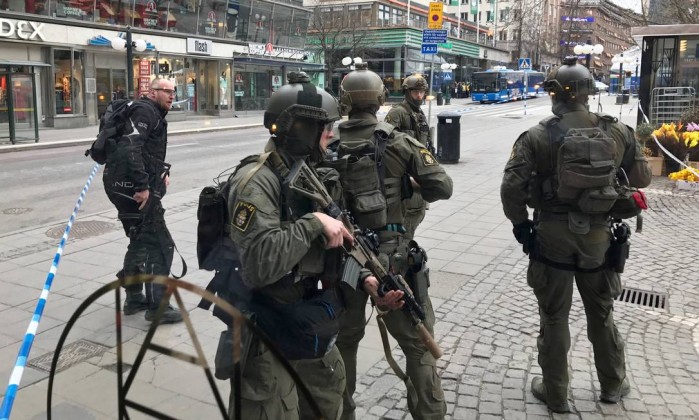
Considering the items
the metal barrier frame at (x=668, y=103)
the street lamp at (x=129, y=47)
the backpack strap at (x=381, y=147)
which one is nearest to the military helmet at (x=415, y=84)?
the backpack strap at (x=381, y=147)

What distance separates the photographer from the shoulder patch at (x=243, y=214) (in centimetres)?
247

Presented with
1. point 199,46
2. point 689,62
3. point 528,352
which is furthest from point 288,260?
point 199,46

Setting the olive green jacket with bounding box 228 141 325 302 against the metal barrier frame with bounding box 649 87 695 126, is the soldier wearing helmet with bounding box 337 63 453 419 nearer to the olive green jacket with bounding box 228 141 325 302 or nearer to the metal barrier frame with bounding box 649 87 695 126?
the olive green jacket with bounding box 228 141 325 302

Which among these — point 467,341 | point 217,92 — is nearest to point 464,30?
point 217,92

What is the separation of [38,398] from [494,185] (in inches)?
381

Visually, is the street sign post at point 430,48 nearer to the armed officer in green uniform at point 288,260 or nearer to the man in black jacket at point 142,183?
the man in black jacket at point 142,183

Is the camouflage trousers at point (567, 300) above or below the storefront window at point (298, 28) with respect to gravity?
below

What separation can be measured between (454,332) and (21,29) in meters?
23.0

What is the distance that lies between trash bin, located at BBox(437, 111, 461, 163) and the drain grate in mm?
8672

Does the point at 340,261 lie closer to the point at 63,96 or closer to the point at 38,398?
the point at 38,398

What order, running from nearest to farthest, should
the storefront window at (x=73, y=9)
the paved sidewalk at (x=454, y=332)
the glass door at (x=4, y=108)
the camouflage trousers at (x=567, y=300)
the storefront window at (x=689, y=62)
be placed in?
the paved sidewalk at (x=454, y=332)
the camouflage trousers at (x=567, y=300)
the storefront window at (x=689, y=62)
the glass door at (x=4, y=108)
the storefront window at (x=73, y=9)

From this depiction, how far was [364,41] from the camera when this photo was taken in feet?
163

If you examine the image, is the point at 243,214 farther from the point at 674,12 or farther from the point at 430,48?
the point at 674,12

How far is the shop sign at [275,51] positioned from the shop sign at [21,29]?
44.4 ft
